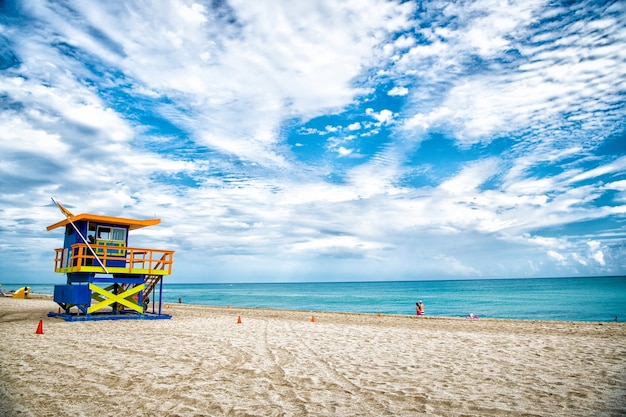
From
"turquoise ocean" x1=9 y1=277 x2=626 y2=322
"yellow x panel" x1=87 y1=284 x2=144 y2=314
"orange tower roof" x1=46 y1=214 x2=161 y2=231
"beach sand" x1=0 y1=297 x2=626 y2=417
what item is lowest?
"turquoise ocean" x1=9 y1=277 x2=626 y2=322

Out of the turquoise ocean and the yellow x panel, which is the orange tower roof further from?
the turquoise ocean

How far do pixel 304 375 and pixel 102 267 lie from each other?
12.8m

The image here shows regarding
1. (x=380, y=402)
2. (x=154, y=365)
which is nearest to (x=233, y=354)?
(x=154, y=365)

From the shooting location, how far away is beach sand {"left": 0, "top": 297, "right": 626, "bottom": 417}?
19.4 ft

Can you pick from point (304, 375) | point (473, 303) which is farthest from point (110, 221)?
point (473, 303)

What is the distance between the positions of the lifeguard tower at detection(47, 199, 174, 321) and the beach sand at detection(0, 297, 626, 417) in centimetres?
424

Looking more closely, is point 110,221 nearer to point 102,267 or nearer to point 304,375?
point 102,267

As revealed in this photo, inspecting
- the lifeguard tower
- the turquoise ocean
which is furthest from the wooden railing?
the turquoise ocean

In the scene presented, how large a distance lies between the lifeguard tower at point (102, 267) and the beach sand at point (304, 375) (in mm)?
4236

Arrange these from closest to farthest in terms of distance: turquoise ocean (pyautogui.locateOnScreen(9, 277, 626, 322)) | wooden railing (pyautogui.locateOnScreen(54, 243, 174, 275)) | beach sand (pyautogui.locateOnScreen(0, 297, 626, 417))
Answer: beach sand (pyautogui.locateOnScreen(0, 297, 626, 417)), wooden railing (pyautogui.locateOnScreen(54, 243, 174, 275)), turquoise ocean (pyautogui.locateOnScreen(9, 277, 626, 322))

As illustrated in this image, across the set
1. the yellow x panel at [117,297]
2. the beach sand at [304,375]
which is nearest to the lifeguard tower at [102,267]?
the yellow x panel at [117,297]

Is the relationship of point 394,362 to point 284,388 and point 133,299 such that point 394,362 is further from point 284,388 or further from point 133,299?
point 133,299

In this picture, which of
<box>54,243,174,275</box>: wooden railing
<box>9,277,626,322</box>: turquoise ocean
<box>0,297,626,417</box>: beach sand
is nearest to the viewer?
<box>0,297,626,417</box>: beach sand

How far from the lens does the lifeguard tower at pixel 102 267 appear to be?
55.6 feet
